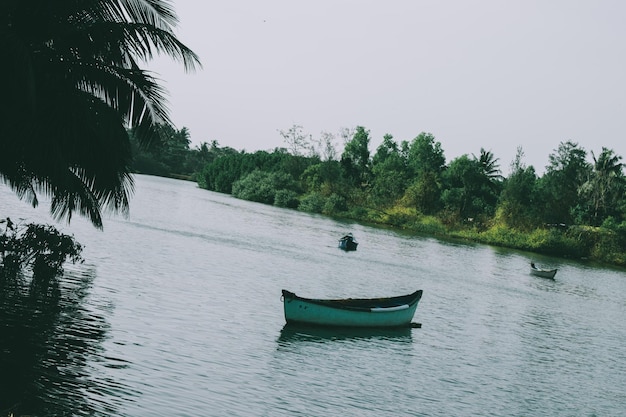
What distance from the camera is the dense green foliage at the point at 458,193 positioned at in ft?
334

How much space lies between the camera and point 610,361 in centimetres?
3297

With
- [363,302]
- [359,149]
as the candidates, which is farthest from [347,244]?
[359,149]

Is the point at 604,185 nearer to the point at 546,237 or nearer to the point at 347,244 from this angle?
the point at 546,237

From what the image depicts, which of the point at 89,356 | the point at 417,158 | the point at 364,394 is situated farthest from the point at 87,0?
the point at 417,158

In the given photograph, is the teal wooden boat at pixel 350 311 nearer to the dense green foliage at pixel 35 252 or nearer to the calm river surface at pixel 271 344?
the calm river surface at pixel 271 344

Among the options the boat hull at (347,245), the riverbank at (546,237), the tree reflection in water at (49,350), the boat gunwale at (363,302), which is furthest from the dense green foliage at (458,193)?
the tree reflection in water at (49,350)

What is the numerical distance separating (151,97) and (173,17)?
6.90 ft

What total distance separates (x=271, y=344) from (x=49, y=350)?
8.48m

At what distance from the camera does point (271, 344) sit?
2491cm

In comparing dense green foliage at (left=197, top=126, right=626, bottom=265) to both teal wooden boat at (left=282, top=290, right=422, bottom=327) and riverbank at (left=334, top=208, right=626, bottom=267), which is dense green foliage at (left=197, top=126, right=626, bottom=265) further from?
teal wooden boat at (left=282, top=290, right=422, bottom=327)

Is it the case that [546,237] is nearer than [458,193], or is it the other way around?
[546,237]

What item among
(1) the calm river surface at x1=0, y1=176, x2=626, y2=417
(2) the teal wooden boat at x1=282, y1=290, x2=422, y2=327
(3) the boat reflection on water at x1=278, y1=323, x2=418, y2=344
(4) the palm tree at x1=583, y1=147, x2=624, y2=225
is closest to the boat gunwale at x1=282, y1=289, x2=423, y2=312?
(2) the teal wooden boat at x1=282, y1=290, x2=422, y2=327

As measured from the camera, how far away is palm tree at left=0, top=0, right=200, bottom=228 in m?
16.2

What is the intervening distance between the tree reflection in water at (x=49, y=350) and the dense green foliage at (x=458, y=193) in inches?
3352
